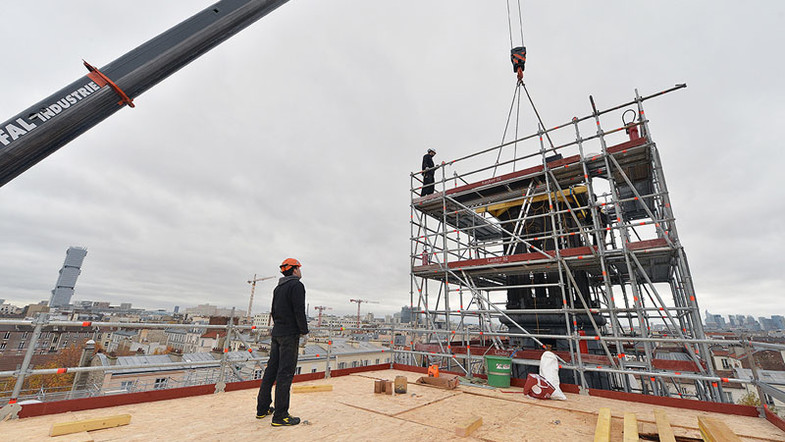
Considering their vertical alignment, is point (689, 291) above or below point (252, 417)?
above

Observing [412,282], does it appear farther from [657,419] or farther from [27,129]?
[27,129]

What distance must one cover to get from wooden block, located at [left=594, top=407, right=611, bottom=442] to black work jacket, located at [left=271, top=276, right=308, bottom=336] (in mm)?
3520

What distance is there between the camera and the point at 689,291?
7027 millimetres

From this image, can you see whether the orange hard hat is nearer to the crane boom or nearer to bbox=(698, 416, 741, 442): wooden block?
the crane boom

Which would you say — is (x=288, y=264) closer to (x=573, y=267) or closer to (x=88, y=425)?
(x=88, y=425)

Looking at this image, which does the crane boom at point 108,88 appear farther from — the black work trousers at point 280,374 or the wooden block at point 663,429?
the wooden block at point 663,429

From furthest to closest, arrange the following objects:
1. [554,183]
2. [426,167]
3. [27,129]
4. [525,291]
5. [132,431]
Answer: [426,167]
[525,291]
[554,183]
[27,129]
[132,431]

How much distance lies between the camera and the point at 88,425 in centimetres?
353

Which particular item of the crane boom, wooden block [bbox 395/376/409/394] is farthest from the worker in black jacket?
the crane boom

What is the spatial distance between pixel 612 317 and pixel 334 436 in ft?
21.6

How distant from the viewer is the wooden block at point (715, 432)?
317 cm

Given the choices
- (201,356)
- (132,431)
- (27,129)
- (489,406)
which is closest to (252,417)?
(132,431)

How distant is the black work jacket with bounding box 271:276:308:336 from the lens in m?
4.28

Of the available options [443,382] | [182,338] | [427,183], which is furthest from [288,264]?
[182,338]
